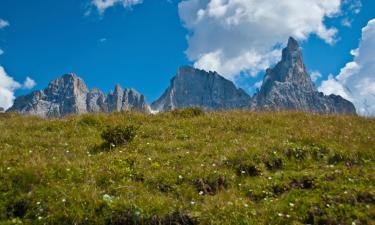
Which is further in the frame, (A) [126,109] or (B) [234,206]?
(A) [126,109]

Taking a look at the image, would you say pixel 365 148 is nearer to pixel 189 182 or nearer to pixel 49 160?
pixel 189 182

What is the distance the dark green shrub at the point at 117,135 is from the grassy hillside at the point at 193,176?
342 mm

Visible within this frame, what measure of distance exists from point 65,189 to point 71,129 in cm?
755

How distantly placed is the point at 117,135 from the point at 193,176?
15.1ft

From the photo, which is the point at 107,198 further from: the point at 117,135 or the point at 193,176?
the point at 117,135

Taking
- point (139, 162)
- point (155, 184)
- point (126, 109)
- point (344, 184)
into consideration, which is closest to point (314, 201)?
point (344, 184)

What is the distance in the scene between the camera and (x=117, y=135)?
1595 cm

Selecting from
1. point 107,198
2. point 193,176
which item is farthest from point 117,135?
point 107,198

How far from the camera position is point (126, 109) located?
22781mm

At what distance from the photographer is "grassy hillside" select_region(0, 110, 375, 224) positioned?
10.3m

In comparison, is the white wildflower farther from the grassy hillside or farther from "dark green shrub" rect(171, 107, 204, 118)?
"dark green shrub" rect(171, 107, 204, 118)

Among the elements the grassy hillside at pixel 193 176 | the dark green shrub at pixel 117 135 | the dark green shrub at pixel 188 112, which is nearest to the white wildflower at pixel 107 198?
the grassy hillside at pixel 193 176

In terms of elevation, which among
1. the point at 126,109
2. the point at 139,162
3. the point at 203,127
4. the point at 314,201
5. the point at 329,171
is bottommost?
the point at 314,201

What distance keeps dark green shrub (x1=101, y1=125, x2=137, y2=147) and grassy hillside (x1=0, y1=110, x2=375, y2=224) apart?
0.34m
